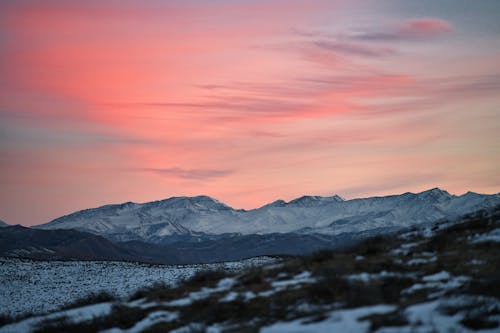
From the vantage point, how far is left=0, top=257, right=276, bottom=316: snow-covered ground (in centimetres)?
3805

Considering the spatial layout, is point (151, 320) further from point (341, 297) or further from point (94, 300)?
point (94, 300)

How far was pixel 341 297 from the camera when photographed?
53.0ft

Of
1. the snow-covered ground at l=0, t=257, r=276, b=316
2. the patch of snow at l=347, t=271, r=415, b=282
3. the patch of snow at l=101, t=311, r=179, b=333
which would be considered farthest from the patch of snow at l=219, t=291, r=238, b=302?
the snow-covered ground at l=0, t=257, r=276, b=316

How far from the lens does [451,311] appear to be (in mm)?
13391

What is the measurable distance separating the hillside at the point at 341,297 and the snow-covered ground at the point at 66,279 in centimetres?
1517

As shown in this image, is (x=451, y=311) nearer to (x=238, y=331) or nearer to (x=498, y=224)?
(x=238, y=331)

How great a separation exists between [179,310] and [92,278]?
1241 inches

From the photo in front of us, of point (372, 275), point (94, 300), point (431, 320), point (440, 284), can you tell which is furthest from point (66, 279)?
point (431, 320)

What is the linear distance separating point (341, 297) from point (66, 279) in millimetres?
37179

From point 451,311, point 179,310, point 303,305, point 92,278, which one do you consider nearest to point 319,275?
point 303,305

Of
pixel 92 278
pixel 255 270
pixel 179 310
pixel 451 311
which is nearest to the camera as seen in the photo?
pixel 451 311

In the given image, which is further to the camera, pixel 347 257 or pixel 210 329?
pixel 347 257

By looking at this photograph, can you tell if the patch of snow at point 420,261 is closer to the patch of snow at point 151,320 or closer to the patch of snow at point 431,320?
the patch of snow at point 431,320

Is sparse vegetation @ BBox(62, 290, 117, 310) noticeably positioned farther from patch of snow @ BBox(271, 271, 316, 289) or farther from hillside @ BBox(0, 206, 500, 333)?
patch of snow @ BBox(271, 271, 316, 289)
